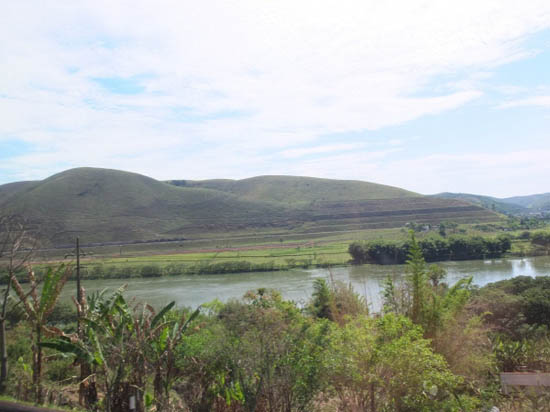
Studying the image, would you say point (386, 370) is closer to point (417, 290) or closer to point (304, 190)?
point (417, 290)

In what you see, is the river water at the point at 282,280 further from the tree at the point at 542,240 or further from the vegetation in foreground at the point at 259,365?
the vegetation in foreground at the point at 259,365

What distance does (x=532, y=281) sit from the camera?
17938 mm

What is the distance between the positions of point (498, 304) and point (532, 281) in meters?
4.58

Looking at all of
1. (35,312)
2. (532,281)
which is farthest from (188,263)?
(35,312)

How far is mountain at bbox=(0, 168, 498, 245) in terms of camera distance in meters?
61.1

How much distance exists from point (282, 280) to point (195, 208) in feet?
145

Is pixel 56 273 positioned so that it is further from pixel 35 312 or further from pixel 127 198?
pixel 127 198

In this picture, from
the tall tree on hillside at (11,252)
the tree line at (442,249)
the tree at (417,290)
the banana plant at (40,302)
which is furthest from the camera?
the tree line at (442,249)

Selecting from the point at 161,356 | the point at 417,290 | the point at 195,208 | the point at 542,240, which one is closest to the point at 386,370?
the point at 417,290

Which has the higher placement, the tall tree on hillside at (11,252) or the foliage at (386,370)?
the tall tree on hillside at (11,252)

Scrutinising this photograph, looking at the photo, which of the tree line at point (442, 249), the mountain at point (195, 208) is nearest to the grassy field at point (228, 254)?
the tree line at point (442, 249)

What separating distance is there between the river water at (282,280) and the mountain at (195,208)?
22.4 metres

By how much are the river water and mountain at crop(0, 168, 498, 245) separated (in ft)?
73.6

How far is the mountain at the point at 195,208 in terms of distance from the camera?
61.1m
